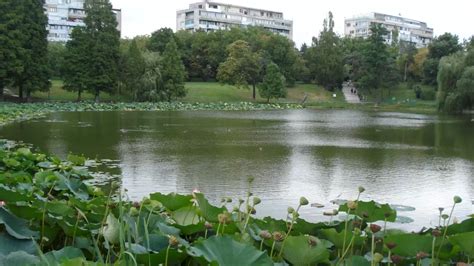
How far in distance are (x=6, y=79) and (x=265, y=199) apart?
27938 millimetres

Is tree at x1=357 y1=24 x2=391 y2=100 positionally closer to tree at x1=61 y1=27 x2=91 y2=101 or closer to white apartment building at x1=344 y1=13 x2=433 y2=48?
tree at x1=61 y1=27 x2=91 y2=101

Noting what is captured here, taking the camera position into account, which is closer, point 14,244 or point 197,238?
point 14,244

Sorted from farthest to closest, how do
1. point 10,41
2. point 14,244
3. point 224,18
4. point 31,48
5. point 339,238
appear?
point 224,18 < point 31,48 < point 10,41 < point 339,238 < point 14,244

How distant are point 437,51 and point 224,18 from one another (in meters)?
48.0

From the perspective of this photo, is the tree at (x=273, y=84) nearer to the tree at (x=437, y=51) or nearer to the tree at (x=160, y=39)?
the tree at (x=160, y=39)

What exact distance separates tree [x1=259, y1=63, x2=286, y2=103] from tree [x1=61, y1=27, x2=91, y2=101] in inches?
583

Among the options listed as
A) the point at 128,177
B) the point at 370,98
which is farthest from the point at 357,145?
the point at 370,98

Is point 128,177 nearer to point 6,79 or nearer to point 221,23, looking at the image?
point 6,79

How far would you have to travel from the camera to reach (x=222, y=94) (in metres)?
46.6

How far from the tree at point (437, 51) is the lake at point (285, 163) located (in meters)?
35.5

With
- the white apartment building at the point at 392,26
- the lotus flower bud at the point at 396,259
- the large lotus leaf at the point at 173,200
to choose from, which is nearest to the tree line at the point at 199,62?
the large lotus leaf at the point at 173,200

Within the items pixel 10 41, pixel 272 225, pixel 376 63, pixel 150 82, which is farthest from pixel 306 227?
pixel 376 63

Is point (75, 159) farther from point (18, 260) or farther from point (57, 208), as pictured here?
point (18, 260)

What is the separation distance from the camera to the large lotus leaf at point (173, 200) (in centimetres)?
315
